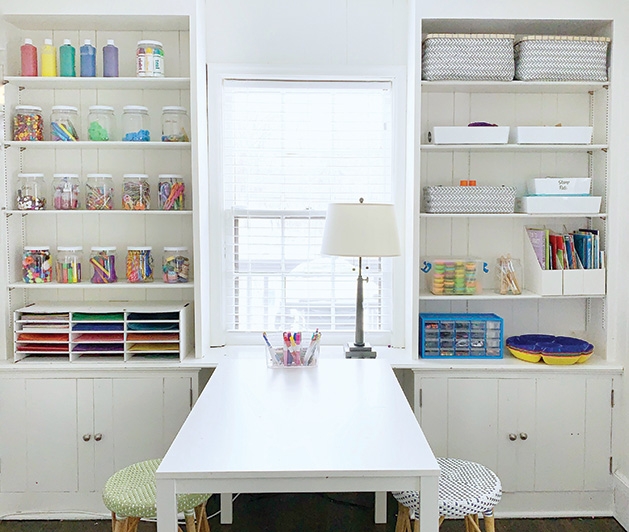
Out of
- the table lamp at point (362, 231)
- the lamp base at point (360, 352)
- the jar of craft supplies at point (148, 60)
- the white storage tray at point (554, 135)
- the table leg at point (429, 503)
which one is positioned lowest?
the table leg at point (429, 503)

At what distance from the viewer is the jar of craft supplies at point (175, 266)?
3.31 m

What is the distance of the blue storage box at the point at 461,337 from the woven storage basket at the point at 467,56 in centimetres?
114

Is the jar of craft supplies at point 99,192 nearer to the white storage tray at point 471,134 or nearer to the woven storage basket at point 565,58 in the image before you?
the white storage tray at point 471,134

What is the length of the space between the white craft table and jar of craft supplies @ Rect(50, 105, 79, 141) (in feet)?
4.68

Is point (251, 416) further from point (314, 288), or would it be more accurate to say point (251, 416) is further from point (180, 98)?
point (180, 98)

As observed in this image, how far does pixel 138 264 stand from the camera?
332 cm

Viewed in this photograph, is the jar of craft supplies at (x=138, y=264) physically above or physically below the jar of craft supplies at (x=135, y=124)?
below

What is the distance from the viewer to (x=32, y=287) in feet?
10.7

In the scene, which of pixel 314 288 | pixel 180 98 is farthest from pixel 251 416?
pixel 180 98

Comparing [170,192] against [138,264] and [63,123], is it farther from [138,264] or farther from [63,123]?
[63,123]

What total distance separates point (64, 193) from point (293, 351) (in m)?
1.34

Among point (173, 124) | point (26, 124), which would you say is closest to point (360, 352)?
point (173, 124)

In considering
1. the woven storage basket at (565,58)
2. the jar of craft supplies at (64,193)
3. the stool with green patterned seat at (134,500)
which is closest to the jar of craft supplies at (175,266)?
the jar of craft supplies at (64,193)

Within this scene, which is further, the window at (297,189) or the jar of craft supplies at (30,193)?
the window at (297,189)
